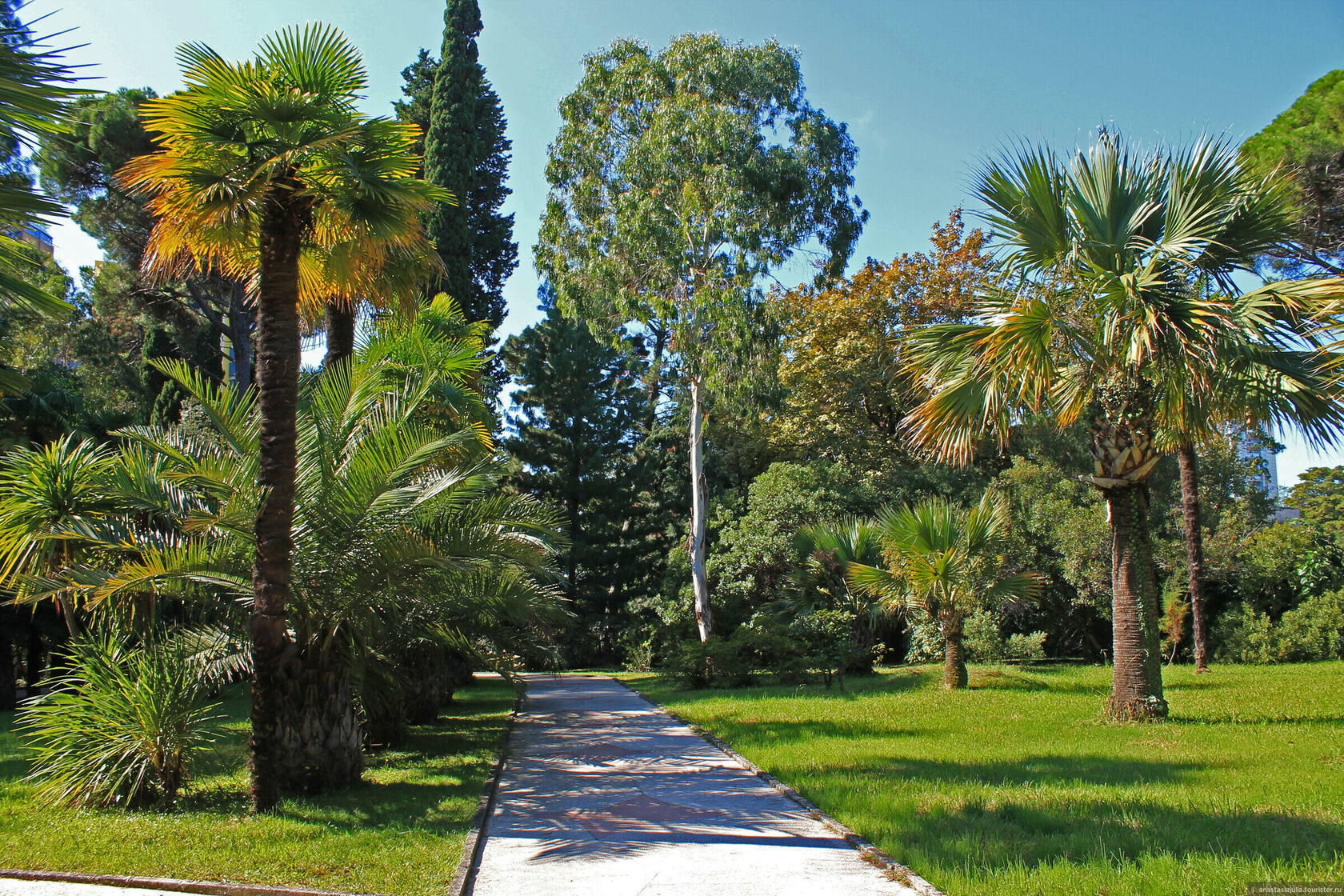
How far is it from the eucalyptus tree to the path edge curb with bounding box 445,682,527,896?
13717mm

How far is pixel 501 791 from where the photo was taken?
296 inches

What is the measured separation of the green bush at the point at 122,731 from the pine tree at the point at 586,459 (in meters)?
Result: 23.7

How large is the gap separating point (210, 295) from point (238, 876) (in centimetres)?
2500

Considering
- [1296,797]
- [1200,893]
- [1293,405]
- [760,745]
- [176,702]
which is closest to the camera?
[1200,893]

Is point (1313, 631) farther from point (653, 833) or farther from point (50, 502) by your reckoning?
point (50, 502)

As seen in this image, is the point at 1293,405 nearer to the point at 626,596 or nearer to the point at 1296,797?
the point at 1296,797

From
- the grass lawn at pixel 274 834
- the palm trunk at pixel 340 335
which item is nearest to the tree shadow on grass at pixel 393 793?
the grass lawn at pixel 274 834

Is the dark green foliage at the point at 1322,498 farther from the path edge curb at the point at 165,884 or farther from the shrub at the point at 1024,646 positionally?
the path edge curb at the point at 165,884

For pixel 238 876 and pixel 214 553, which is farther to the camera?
pixel 214 553

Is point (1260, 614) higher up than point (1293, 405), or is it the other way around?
point (1293, 405)

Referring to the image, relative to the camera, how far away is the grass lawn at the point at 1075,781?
4.58 metres

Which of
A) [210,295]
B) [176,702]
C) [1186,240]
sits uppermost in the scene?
[210,295]

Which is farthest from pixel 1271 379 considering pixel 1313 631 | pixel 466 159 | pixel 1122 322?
pixel 466 159

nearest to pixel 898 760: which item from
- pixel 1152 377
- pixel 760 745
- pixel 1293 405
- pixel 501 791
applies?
pixel 760 745
